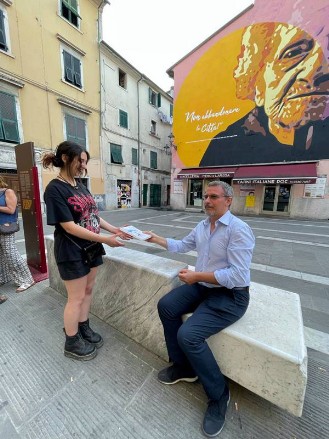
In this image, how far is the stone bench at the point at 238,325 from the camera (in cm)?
118

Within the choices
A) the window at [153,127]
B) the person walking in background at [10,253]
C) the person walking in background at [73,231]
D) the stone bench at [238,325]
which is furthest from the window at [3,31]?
the stone bench at [238,325]

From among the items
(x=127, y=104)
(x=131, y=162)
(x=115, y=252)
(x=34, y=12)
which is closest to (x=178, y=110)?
(x=127, y=104)

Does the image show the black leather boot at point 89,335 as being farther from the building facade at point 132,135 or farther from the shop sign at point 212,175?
the building facade at point 132,135

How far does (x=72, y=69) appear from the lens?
11.2m

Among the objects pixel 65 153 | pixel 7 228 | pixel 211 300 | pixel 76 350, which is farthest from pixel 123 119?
pixel 211 300

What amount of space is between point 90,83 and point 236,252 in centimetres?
1479

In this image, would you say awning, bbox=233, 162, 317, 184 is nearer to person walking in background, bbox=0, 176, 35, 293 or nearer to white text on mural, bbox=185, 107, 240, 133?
white text on mural, bbox=185, 107, 240, 133

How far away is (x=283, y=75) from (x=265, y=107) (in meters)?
1.54

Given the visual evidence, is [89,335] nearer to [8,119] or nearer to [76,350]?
[76,350]

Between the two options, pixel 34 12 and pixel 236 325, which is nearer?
pixel 236 325

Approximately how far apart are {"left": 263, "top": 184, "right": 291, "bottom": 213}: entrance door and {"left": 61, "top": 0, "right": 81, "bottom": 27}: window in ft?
45.7

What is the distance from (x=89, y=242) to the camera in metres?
1.68

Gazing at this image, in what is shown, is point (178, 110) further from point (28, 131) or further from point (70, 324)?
point (70, 324)

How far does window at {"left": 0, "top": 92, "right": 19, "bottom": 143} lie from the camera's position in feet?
28.6
